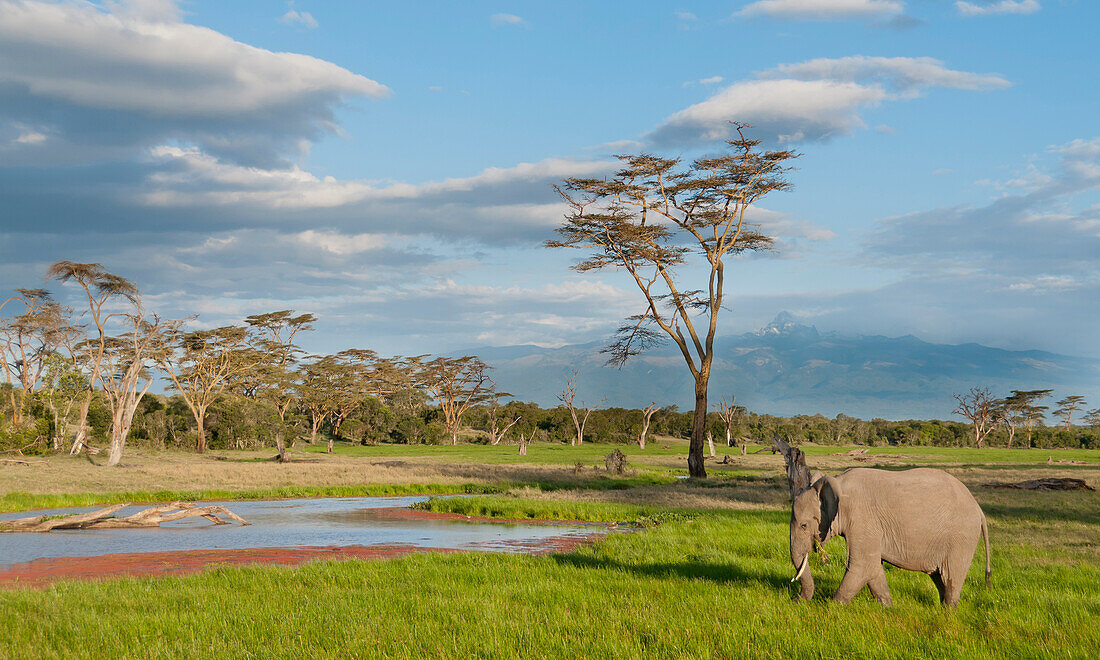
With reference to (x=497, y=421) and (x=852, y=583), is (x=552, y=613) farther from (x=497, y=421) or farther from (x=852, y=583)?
(x=497, y=421)

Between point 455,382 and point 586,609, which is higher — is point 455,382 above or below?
above

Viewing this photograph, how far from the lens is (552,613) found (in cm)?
902

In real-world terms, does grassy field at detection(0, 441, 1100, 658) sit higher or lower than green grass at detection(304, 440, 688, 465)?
higher

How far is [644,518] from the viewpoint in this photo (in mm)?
20875

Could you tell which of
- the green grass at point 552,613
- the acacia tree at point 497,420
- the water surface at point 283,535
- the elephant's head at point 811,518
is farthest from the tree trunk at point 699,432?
the acacia tree at point 497,420

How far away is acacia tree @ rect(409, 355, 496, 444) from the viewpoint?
92938 millimetres

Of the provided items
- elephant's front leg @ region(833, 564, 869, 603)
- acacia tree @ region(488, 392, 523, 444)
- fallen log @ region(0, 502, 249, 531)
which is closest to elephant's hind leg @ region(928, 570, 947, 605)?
elephant's front leg @ region(833, 564, 869, 603)

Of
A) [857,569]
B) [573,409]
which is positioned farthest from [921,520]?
[573,409]

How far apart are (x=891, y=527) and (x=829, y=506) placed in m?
0.72

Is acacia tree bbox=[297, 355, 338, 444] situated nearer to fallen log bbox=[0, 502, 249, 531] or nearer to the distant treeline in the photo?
the distant treeline

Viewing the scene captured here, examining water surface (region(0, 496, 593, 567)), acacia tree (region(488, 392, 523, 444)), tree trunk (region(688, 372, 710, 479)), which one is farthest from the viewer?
acacia tree (region(488, 392, 523, 444))

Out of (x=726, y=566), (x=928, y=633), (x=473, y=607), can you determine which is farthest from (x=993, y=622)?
(x=473, y=607)

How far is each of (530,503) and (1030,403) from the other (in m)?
111

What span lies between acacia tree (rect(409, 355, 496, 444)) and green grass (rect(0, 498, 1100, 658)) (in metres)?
80.1
